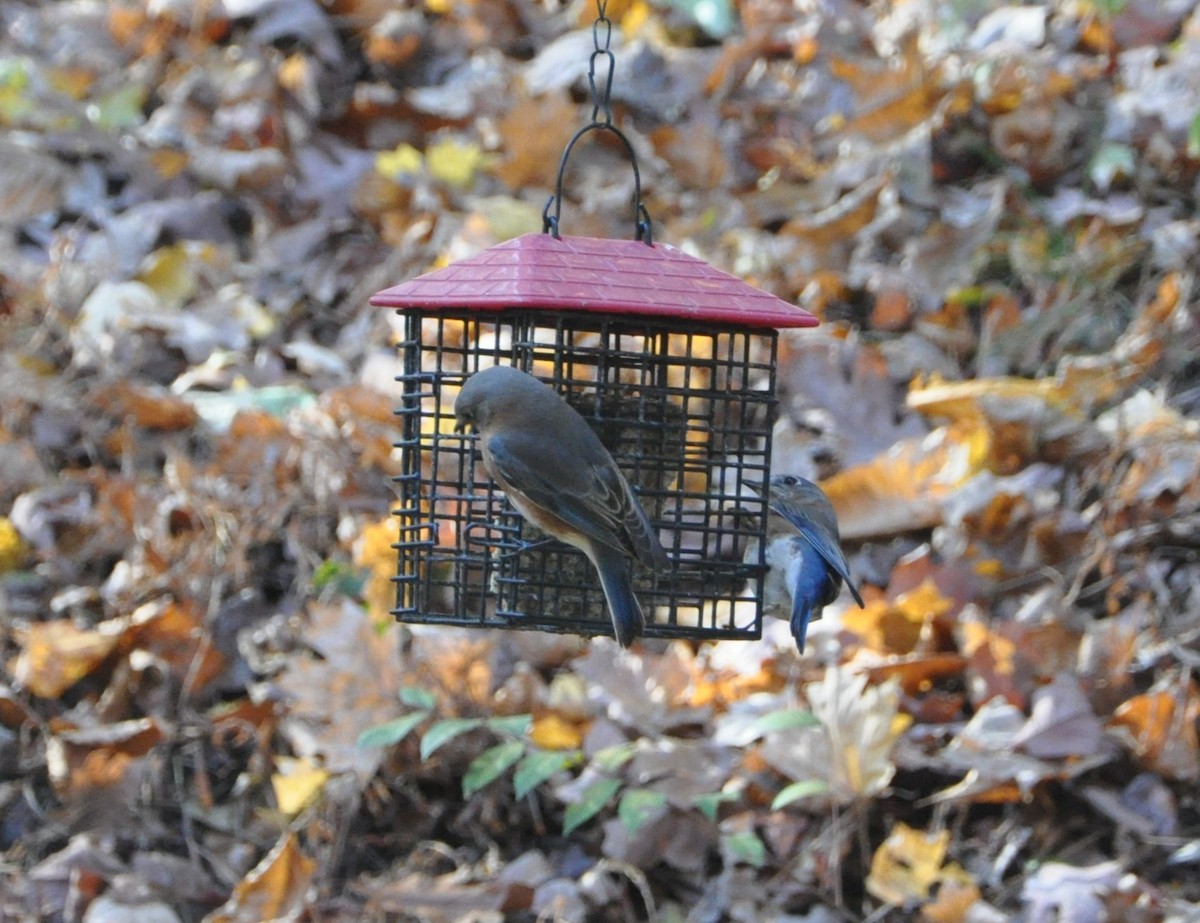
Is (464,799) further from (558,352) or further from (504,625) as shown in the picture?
(558,352)

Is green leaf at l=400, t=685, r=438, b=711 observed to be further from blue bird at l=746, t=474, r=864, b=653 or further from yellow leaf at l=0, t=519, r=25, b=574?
yellow leaf at l=0, t=519, r=25, b=574

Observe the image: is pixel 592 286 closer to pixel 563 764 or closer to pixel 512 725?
pixel 512 725

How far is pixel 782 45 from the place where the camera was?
8812 mm

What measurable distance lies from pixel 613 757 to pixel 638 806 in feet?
0.85

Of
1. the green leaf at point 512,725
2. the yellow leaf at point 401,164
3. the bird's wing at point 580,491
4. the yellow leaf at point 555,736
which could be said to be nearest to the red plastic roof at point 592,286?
the bird's wing at point 580,491

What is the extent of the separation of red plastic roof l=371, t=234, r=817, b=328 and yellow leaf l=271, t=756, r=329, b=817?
219cm

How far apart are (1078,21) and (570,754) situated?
529 centimetres

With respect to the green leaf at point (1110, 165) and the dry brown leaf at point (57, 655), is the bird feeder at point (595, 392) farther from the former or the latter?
the green leaf at point (1110, 165)

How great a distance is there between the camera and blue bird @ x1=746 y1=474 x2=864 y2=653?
4.11m

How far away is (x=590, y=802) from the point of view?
5.07m

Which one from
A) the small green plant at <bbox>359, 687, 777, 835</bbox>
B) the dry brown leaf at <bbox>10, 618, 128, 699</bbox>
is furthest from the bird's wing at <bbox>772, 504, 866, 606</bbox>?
the dry brown leaf at <bbox>10, 618, 128, 699</bbox>

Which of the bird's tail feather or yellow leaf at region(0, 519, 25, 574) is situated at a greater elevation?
the bird's tail feather

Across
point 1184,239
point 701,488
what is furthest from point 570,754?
point 1184,239

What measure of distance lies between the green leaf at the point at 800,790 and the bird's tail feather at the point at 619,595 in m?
1.29
